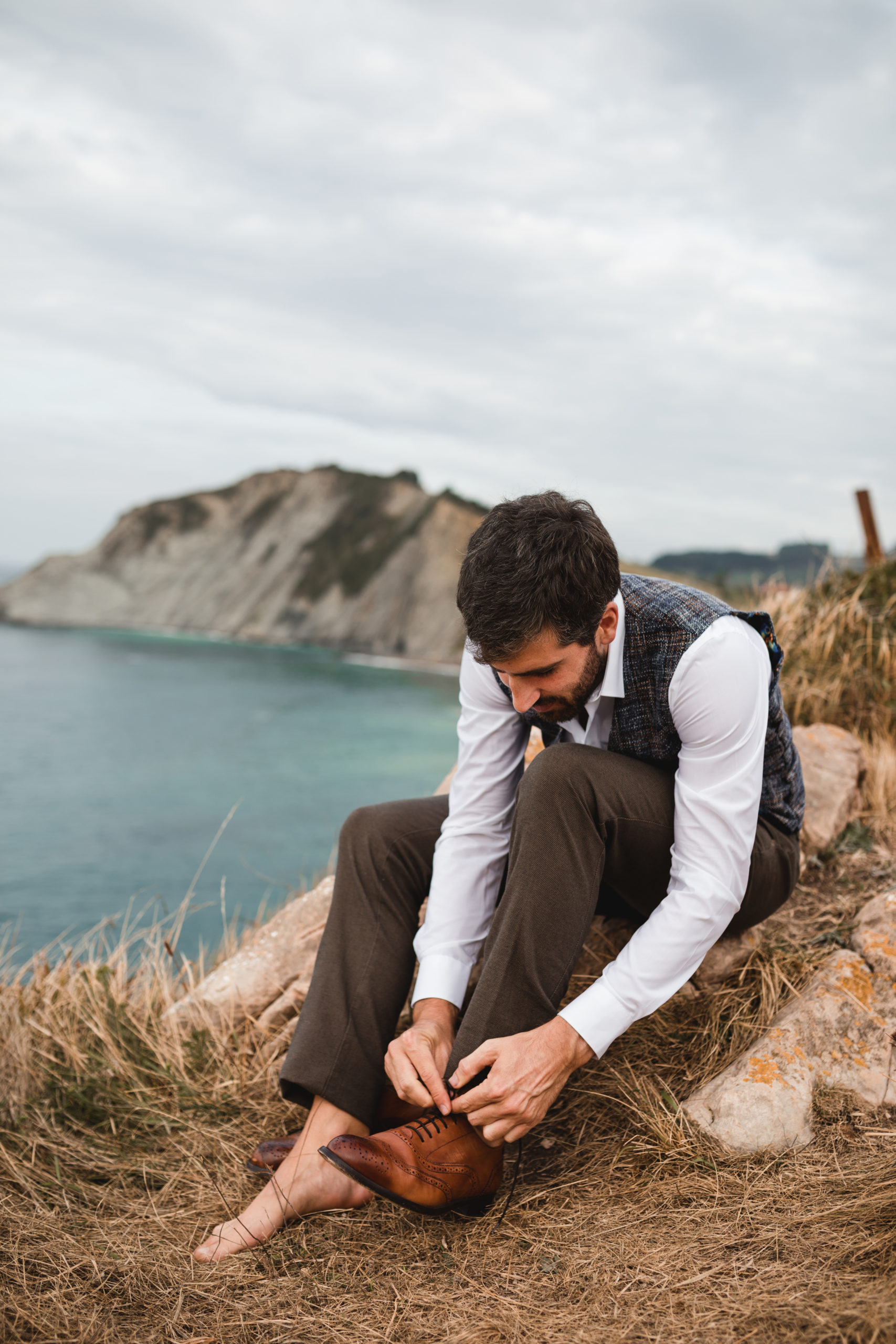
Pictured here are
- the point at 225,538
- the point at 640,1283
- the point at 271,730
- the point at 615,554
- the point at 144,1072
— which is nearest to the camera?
the point at 640,1283

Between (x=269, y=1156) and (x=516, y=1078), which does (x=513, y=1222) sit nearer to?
(x=516, y=1078)

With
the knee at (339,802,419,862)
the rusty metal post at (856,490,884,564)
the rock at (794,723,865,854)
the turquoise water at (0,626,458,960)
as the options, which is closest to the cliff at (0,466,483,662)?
the turquoise water at (0,626,458,960)

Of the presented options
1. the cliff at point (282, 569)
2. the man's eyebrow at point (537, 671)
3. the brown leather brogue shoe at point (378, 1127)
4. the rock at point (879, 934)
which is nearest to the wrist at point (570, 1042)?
the brown leather brogue shoe at point (378, 1127)

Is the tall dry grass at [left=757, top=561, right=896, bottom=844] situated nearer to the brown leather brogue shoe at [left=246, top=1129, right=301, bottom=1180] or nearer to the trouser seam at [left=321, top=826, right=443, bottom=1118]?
the trouser seam at [left=321, top=826, right=443, bottom=1118]

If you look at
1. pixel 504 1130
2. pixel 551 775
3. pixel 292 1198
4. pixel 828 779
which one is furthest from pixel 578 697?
pixel 828 779

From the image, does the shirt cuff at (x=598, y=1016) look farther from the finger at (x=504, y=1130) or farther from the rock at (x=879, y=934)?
the rock at (x=879, y=934)

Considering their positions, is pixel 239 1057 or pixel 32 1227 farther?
pixel 239 1057

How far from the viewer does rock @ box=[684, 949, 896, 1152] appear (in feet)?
5.83

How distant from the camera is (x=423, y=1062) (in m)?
1.69

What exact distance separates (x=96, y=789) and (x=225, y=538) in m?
27.5

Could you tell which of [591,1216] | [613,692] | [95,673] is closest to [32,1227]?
[591,1216]

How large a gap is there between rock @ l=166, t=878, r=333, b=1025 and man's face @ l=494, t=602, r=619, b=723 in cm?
126

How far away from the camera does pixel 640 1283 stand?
1.41 m

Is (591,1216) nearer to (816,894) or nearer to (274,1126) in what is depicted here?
(274,1126)
